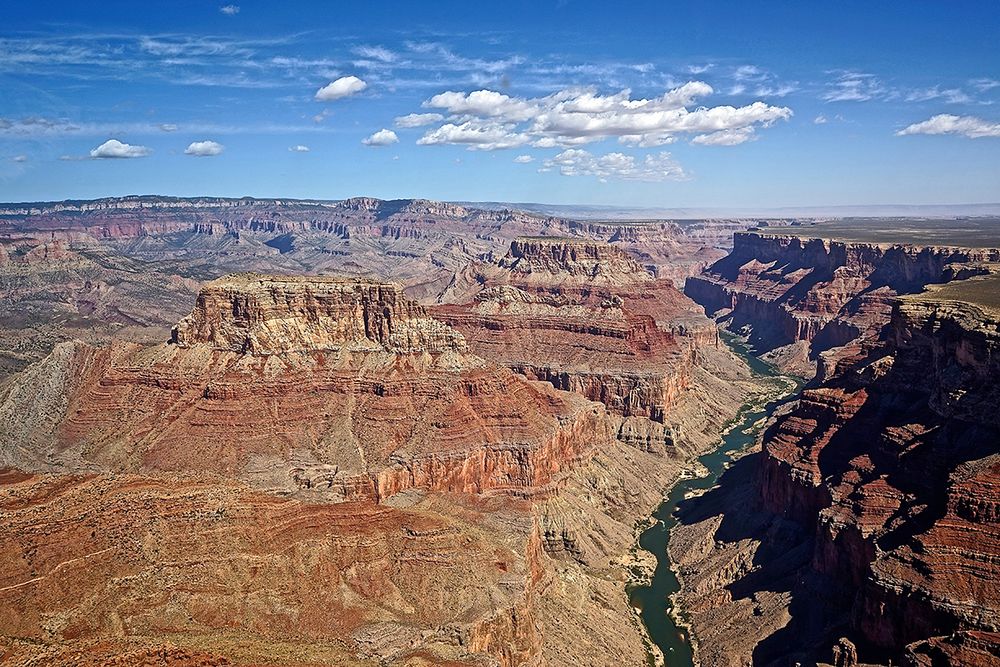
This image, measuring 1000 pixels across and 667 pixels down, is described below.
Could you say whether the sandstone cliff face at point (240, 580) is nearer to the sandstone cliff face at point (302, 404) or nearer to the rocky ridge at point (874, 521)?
the sandstone cliff face at point (302, 404)

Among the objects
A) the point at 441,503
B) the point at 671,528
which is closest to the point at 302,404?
the point at 441,503

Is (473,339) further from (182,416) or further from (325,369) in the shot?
(182,416)

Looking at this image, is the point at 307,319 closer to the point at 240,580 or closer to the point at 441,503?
the point at 441,503

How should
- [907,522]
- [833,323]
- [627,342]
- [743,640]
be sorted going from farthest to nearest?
1. [833,323]
2. [627,342]
3. [743,640]
4. [907,522]

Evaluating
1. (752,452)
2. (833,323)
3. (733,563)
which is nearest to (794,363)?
(833,323)

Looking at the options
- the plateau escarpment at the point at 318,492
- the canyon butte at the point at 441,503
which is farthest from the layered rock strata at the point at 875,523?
the plateau escarpment at the point at 318,492

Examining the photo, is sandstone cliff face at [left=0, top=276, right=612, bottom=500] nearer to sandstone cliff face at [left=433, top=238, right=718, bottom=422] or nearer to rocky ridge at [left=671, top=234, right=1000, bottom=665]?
rocky ridge at [left=671, top=234, right=1000, bottom=665]
